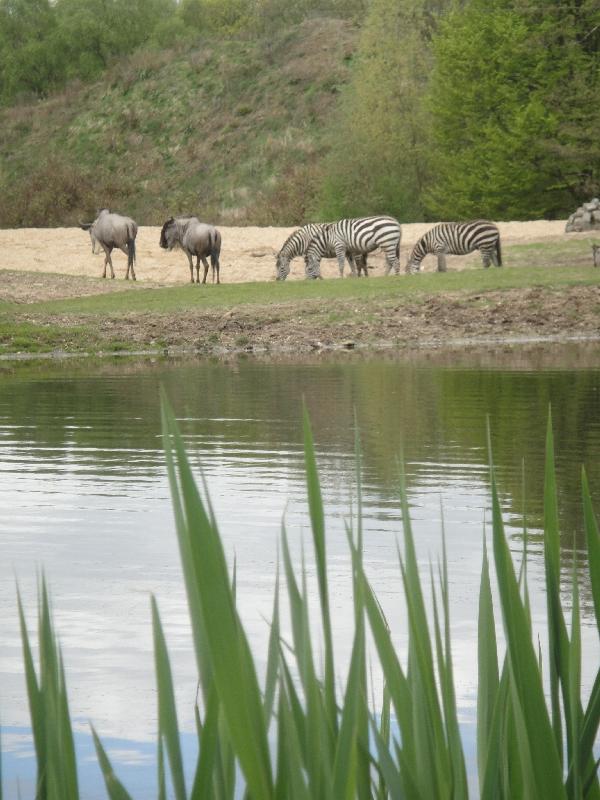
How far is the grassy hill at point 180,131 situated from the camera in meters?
66.9

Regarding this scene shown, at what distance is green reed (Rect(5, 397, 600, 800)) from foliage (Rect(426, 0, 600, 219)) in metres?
42.4

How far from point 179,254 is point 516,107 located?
38.0 ft

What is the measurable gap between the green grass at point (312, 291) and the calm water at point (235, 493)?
8.65m

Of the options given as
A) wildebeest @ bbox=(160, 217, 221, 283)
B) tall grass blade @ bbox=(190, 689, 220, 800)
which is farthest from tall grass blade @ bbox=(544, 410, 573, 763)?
wildebeest @ bbox=(160, 217, 221, 283)

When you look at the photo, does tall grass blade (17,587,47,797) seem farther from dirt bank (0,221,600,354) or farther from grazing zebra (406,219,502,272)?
grazing zebra (406,219,502,272)

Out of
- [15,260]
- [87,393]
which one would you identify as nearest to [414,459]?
[87,393]

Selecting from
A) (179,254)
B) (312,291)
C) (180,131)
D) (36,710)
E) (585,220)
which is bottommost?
(312,291)

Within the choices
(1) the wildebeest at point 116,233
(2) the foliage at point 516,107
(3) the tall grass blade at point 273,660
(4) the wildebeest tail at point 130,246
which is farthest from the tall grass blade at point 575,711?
(2) the foliage at point 516,107

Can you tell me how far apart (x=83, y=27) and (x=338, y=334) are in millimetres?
72772

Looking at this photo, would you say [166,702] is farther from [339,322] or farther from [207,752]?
[339,322]

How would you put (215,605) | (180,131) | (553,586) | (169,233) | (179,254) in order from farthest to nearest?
1. (180,131)
2. (179,254)
3. (169,233)
4. (553,586)
5. (215,605)

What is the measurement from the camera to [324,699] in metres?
1.84

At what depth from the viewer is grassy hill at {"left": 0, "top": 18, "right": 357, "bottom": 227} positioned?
219ft

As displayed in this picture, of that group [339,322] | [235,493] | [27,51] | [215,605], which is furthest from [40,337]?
[27,51]
